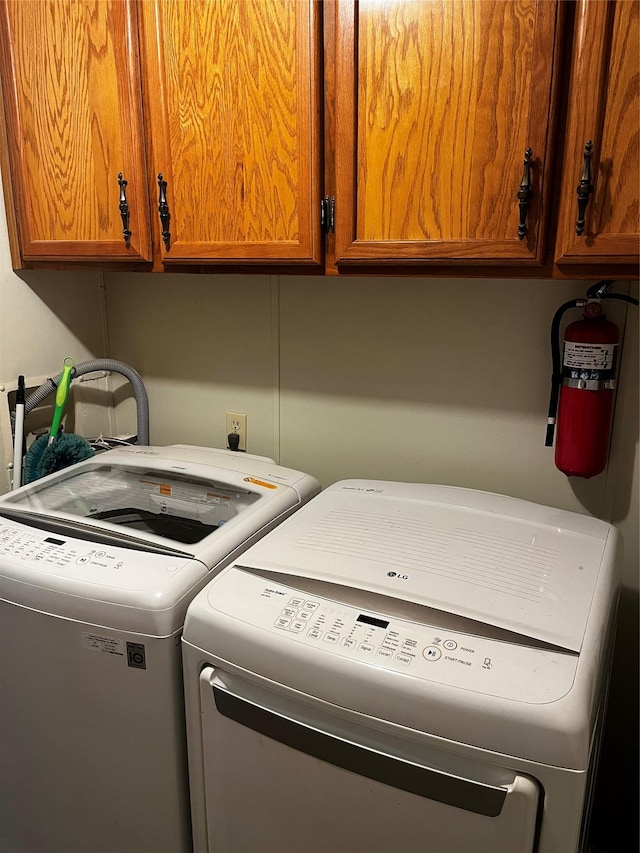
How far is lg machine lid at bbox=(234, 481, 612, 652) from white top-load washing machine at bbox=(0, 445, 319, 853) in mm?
148

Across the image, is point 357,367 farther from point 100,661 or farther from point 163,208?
point 100,661

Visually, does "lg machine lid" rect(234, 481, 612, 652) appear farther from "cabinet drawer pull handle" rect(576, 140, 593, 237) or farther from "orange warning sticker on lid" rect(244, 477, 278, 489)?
"cabinet drawer pull handle" rect(576, 140, 593, 237)

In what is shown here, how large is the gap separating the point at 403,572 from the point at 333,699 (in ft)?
0.80

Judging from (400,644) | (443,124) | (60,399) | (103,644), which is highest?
(443,124)

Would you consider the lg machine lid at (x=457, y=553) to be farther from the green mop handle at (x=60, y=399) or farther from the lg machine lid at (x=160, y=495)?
the green mop handle at (x=60, y=399)

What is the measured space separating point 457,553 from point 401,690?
1.07ft

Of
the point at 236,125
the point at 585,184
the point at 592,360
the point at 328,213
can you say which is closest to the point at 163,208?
the point at 236,125

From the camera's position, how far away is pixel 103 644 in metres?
1.01

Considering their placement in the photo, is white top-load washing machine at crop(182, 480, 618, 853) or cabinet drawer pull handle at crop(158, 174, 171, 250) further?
cabinet drawer pull handle at crop(158, 174, 171, 250)

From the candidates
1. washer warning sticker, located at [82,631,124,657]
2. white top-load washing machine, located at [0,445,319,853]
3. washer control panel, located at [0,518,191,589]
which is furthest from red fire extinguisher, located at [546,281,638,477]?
washer warning sticker, located at [82,631,124,657]

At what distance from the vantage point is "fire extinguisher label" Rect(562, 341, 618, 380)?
1210mm

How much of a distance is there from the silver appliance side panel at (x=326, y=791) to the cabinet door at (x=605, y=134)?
2.61ft

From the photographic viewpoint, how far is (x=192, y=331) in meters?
1.78

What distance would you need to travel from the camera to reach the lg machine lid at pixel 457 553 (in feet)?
2.94
